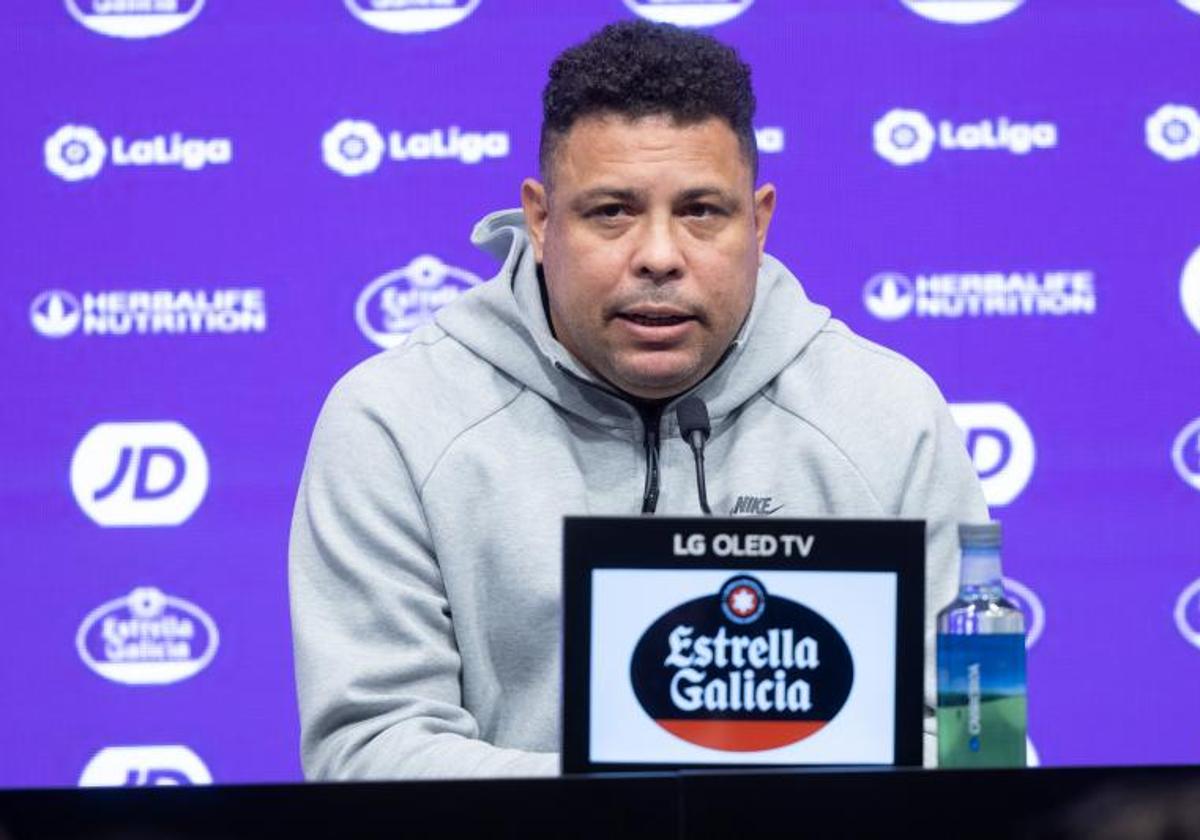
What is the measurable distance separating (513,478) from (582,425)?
0.12 m

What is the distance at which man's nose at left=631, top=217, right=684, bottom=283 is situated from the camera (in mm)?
1862

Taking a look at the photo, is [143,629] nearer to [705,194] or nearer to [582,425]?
[582,425]

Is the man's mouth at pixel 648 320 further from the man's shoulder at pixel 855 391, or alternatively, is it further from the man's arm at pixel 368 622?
the man's arm at pixel 368 622

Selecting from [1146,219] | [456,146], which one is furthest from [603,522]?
[1146,219]

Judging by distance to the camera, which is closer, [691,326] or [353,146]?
[691,326]

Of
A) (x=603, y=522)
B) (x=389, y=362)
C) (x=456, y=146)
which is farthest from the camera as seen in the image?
(x=456, y=146)

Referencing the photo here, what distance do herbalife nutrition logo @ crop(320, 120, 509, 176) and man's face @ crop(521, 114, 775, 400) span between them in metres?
1.28

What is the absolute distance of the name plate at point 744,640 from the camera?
49.9 inches

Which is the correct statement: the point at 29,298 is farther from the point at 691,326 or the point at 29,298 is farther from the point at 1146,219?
the point at 1146,219

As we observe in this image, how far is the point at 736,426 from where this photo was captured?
6.58 ft

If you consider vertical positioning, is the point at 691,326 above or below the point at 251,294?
below

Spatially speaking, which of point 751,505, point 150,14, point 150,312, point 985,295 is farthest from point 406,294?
point 751,505

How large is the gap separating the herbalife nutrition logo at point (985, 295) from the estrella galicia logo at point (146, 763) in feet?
4.80

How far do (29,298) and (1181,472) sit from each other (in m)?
2.10
